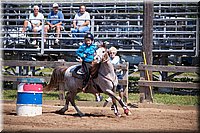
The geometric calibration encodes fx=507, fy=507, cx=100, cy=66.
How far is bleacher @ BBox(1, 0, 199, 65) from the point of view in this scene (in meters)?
18.6

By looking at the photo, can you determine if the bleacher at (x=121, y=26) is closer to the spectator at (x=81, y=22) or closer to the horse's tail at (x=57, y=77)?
the spectator at (x=81, y=22)

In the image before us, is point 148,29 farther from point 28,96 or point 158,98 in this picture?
point 28,96

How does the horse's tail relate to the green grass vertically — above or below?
above

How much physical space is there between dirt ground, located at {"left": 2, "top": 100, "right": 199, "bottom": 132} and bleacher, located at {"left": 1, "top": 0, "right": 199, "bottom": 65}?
4.53 metres

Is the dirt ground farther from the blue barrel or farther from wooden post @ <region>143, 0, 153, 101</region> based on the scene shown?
wooden post @ <region>143, 0, 153, 101</region>

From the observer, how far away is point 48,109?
13797 mm

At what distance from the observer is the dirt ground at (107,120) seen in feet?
33.2

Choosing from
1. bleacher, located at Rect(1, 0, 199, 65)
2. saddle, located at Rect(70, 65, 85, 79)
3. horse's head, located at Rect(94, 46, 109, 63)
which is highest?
bleacher, located at Rect(1, 0, 199, 65)

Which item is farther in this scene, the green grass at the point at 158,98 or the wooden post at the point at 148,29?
the green grass at the point at 158,98

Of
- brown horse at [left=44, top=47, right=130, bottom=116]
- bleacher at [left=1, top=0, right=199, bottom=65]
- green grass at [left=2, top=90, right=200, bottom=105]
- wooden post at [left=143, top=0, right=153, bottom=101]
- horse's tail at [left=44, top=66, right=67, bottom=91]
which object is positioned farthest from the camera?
bleacher at [left=1, top=0, right=199, bottom=65]

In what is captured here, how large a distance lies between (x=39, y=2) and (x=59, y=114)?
10507mm

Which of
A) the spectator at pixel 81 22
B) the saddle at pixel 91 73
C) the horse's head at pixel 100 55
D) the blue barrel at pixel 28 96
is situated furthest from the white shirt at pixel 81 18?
the blue barrel at pixel 28 96

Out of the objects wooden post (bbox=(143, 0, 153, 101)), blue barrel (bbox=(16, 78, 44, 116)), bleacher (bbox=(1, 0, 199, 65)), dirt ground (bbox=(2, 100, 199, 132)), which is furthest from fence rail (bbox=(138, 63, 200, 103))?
blue barrel (bbox=(16, 78, 44, 116))

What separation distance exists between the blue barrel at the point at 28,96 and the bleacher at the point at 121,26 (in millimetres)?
6350
